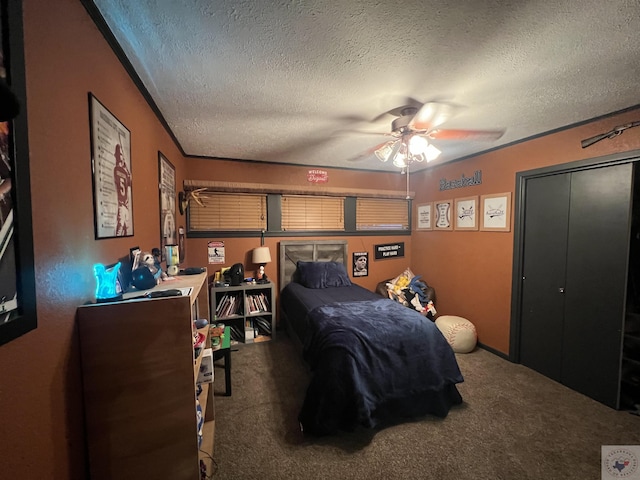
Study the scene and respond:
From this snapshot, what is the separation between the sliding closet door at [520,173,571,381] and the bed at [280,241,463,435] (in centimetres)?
115

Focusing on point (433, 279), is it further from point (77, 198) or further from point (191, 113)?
point (77, 198)

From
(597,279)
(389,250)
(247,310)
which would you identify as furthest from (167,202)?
(597,279)

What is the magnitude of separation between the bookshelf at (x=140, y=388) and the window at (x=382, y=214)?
123 inches

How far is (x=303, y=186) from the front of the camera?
3531 mm

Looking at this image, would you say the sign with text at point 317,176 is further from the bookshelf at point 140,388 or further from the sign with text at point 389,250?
the bookshelf at point 140,388

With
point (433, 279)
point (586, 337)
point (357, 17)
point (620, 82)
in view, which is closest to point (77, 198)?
point (357, 17)

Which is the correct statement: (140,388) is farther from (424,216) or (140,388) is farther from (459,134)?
(424,216)

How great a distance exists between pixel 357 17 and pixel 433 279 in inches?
131

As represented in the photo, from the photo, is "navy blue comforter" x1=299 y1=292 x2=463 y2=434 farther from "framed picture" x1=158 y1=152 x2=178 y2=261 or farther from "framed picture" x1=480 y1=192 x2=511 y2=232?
"framed picture" x1=480 y1=192 x2=511 y2=232

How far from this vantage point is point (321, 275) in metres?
3.32

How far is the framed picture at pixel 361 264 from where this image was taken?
12.6 feet

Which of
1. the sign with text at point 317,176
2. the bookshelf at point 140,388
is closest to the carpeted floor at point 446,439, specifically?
the bookshelf at point 140,388

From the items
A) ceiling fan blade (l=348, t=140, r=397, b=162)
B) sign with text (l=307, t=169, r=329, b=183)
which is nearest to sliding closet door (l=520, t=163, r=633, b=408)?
ceiling fan blade (l=348, t=140, r=397, b=162)

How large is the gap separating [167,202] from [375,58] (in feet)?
6.22
